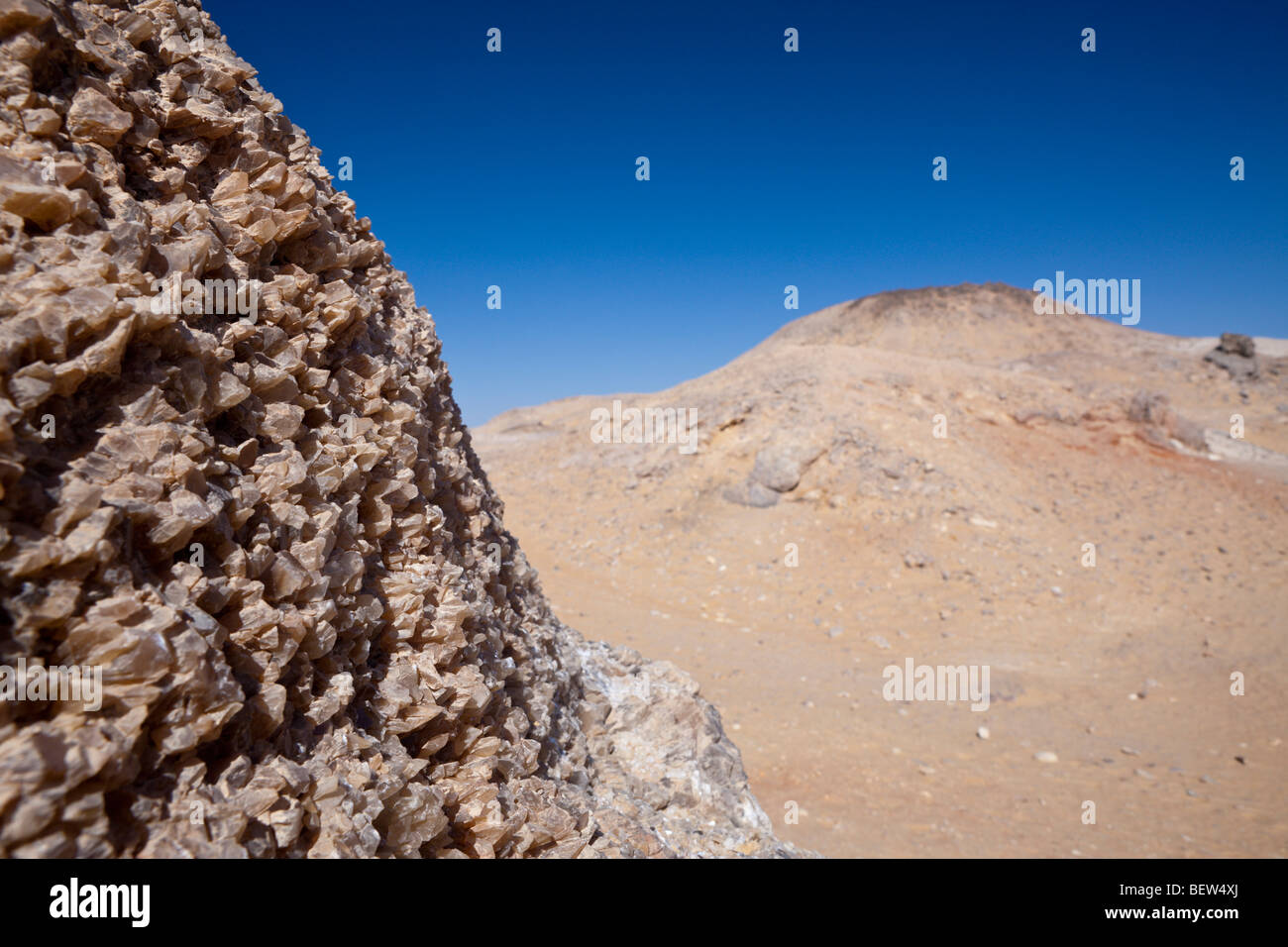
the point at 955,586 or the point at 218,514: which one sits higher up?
the point at 218,514

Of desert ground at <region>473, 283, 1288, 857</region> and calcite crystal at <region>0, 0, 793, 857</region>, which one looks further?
desert ground at <region>473, 283, 1288, 857</region>

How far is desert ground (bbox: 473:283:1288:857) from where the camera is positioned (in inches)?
368

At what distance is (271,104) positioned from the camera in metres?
3.92

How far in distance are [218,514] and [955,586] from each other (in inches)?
655

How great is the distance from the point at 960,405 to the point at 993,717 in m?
14.6

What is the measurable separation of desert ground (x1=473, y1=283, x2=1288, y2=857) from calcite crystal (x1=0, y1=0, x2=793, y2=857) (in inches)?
238

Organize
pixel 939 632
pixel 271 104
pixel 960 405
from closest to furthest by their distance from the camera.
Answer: pixel 271 104 → pixel 939 632 → pixel 960 405

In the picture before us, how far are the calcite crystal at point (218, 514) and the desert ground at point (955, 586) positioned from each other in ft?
19.8

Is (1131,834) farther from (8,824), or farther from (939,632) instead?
(8,824)

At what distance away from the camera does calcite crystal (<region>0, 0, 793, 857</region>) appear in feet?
6.73

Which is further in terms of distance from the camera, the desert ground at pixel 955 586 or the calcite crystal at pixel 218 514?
the desert ground at pixel 955 586

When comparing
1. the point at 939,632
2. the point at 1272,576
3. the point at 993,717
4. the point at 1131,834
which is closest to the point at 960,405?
the point at 1272,576

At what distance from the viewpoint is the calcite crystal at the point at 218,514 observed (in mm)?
2053

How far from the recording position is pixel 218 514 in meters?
2.60
